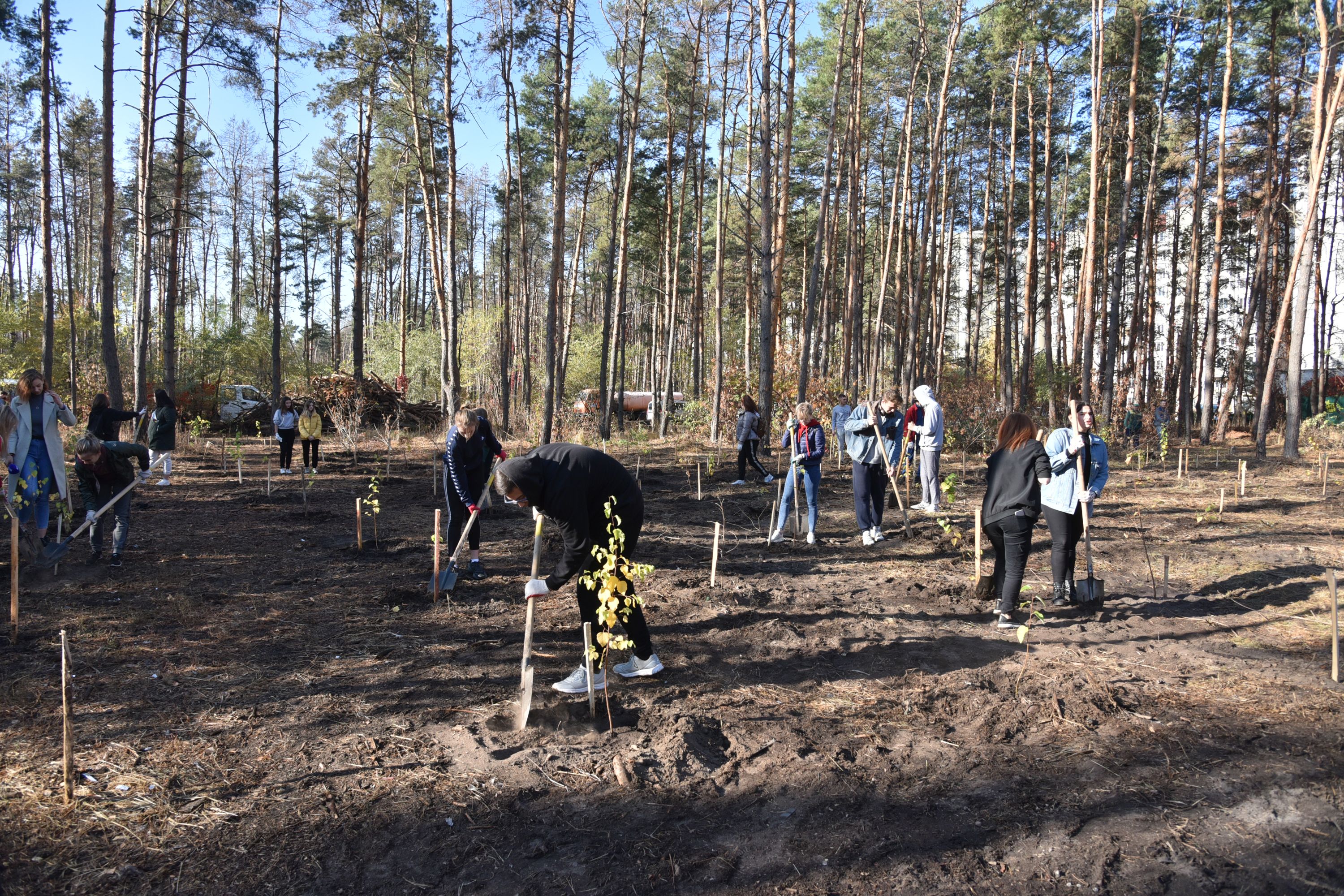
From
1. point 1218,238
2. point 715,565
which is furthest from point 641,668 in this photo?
point 1218,238

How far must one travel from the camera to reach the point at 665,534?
8.91 m

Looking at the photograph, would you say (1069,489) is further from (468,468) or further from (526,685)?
(468,468)

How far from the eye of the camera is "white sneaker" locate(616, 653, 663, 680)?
15.0 feet

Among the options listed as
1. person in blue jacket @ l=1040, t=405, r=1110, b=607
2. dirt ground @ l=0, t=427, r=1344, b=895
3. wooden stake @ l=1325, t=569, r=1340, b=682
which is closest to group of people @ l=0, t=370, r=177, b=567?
dirt ground @ l=0, t=427, r=1344, b=895

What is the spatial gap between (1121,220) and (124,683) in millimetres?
20648

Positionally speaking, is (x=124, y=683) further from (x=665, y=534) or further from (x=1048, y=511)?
(x=1048, y=511)

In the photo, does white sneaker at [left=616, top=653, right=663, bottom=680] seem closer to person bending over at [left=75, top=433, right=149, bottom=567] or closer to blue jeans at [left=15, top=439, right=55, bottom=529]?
person bending over at [left=75, top=433, right=149, bottom=567]

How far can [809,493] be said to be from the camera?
8117 millimetres

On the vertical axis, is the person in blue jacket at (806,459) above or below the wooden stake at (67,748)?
above

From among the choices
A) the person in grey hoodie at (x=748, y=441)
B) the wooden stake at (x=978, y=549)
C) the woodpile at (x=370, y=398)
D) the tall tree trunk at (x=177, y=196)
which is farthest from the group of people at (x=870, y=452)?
the woodpile at (x=370, y=398)

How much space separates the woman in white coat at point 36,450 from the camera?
6219mm

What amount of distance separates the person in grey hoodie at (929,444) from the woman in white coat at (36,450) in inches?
338

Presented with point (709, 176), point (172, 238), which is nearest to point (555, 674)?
point (172, 238)

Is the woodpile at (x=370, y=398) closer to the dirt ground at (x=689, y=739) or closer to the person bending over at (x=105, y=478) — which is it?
the person bending over at (x=105, y=478)
